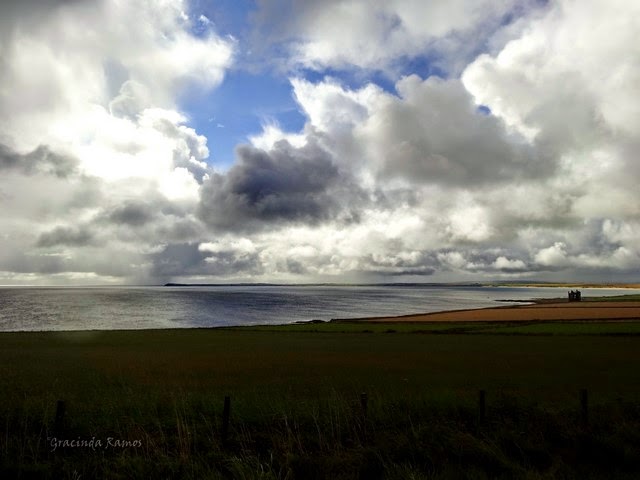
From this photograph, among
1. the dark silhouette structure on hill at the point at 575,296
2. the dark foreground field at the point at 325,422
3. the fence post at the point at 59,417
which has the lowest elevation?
the dark silhouette structure on hill at the point at 575,296

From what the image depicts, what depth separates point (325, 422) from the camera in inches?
485

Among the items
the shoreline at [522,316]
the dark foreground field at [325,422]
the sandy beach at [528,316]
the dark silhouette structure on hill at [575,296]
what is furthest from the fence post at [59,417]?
the dark silhouette structure on hill at [575,296]

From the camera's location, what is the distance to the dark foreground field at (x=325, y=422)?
939cm

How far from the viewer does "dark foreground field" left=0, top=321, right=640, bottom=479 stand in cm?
939

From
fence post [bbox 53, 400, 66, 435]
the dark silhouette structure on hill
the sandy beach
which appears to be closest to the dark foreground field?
fence post [bbox 53, 400, 66, 435]

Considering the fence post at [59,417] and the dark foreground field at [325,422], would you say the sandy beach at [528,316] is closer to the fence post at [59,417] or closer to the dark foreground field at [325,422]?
the dark foreground field at [325,422]

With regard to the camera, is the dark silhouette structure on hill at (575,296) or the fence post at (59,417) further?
the dark silhouette structure on hill at (575,296)

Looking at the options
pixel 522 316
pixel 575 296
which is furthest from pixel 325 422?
pixel 575 296

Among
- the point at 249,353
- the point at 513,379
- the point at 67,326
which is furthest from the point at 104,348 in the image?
the point at 67,326

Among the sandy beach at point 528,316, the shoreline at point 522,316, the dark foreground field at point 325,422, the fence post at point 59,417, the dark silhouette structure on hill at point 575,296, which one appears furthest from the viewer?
the dark silhouette structure on hill at point 575,296

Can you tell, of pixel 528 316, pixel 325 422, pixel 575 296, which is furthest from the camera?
pixel 575 296

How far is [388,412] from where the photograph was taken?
13.0m

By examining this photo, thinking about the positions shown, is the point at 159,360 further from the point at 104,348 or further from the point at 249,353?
the point at 104,348

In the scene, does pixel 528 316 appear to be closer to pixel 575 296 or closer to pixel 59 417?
pixel 575 296
